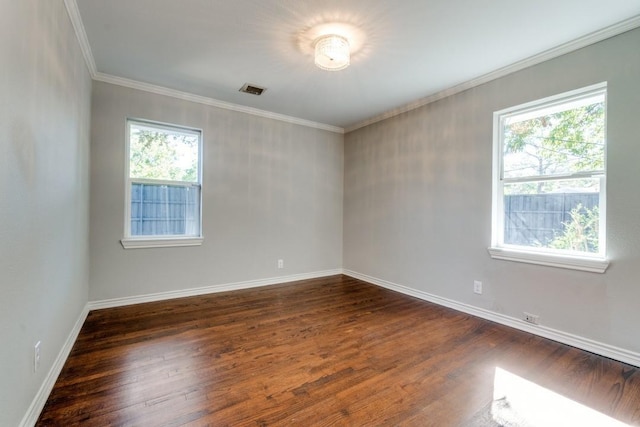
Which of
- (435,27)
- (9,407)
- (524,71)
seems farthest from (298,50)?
(9,407)

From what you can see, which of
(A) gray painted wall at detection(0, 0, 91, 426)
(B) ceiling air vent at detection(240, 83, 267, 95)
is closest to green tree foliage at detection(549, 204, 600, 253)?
(B) ceiling air vent at detection(240, 83, 267, 95)

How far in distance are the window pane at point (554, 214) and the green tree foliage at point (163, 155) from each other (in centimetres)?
373

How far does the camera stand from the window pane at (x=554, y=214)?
7.90ft

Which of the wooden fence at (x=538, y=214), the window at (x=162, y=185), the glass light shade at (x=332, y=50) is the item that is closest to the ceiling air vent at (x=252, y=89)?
Result: the window at (x=162, y=185)

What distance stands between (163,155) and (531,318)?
4.37 metres

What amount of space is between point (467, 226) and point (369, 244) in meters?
1.63

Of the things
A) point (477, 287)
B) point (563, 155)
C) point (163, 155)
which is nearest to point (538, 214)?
point (563, 155)

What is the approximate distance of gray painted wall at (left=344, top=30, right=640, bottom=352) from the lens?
2193 mm

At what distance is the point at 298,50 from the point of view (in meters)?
2.62

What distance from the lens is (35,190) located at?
156 cm

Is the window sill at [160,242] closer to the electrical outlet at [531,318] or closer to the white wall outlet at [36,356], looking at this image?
the white wall outlet at [36,356]

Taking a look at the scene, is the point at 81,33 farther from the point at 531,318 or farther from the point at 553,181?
the point at 531,318

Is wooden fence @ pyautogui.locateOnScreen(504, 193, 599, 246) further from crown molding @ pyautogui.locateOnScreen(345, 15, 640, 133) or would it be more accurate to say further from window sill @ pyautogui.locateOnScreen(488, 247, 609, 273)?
crown molding @ pyautogui.locateOnScreen(345, 15, 640, 133)

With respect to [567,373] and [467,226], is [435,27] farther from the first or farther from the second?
[567,373]
